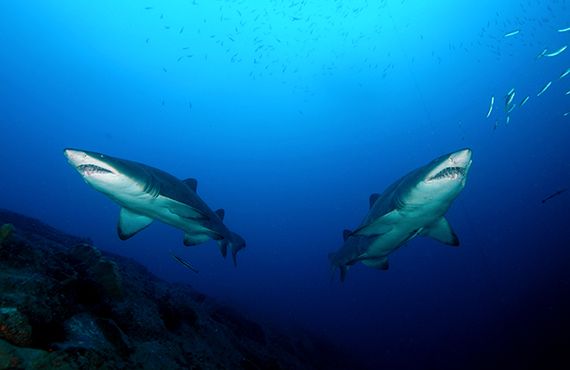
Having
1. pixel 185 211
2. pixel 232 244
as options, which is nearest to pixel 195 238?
pixel 232 244

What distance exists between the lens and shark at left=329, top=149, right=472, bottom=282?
4625 millimetres

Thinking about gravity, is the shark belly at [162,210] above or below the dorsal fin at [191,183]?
below

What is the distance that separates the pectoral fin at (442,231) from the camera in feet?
21.0

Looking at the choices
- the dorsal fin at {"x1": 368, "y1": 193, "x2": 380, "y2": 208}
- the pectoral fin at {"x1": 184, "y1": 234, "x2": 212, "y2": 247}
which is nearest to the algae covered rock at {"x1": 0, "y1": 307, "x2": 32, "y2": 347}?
the pectoral fin at {"x1": 184, "y1": 234, "x2": 212, "y2": 247}

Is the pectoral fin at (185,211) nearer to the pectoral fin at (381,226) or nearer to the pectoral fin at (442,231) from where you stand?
the pectoral fin at (381,226)

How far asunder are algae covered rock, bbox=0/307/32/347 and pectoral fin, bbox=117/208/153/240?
3.91 meters

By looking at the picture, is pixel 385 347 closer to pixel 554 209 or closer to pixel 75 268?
pixel 75 268

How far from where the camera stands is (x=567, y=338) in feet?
53.6

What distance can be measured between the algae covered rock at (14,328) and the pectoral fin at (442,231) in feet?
20.7

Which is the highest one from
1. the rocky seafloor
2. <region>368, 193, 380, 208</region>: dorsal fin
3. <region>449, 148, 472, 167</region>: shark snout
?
<region>449, 148, 472, 167</region>: shark snout

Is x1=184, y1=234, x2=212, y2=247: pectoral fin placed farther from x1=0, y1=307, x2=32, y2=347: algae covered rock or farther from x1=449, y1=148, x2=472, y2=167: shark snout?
x1=449, y1=148, x2=472, y2=167: shark snout

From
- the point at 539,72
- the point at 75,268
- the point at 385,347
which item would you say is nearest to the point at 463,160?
the point at 75,268

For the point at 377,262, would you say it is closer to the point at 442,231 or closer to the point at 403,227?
the point at 442,231

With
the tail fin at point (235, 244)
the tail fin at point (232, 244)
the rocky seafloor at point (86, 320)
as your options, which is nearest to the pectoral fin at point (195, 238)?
the tail fin at point (232, 244)
